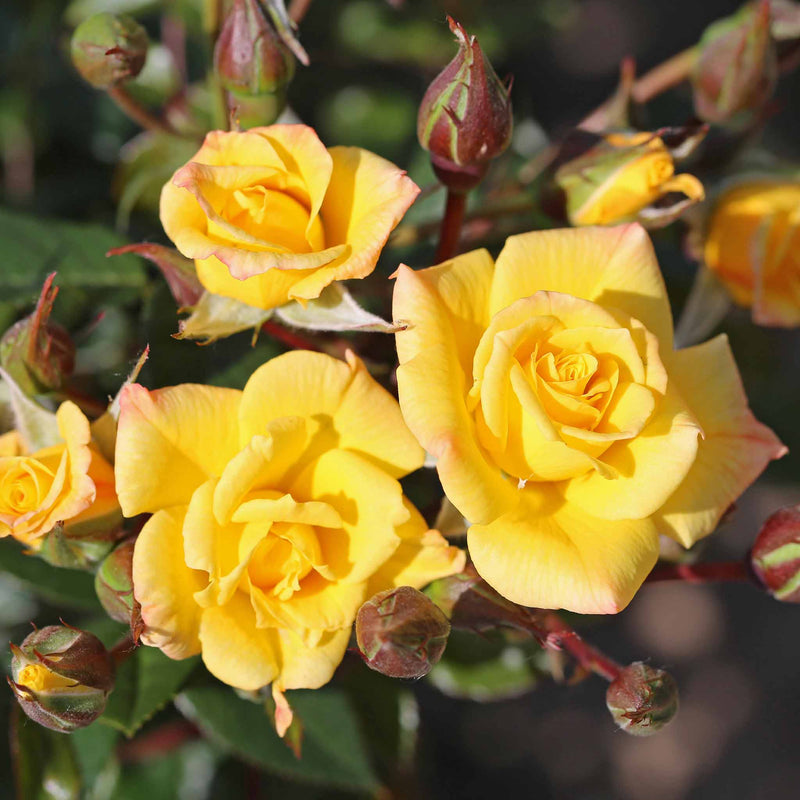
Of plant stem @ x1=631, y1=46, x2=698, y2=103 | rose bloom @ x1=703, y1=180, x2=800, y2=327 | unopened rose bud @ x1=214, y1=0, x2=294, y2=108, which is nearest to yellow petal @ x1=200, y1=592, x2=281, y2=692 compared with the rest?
unopened rose bud @ x1=214, y1=0, x2=294, y2=108

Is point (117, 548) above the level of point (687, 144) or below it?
below

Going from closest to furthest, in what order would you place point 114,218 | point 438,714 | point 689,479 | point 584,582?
point 584,582, point 689,479, point 114,218, point 438,714

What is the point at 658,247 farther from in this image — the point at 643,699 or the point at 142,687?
the point at 142,687

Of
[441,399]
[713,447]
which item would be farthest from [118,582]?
[713,447]

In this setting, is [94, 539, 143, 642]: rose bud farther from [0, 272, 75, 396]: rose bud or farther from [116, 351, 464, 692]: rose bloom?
[0, 272, 75, 396]: rose bud

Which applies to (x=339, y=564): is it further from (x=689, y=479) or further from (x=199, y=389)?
(x=689, y=479)

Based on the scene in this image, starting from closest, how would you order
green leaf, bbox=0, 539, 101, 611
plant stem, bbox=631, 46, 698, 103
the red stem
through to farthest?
the red stem, green leaf, bbox=0, 539, 101, 611, plant stem, bbox=631, 46, 698, 103

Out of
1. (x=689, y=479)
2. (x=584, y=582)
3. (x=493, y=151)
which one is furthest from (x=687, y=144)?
(x=584, y=582)
